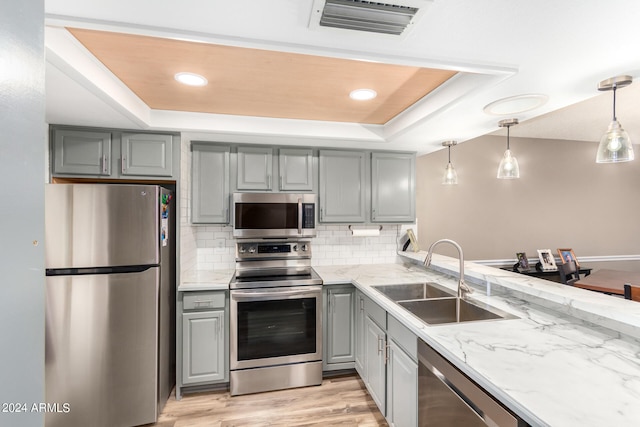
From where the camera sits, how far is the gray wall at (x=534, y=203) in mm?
3625

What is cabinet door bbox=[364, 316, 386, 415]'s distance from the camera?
6.44ft

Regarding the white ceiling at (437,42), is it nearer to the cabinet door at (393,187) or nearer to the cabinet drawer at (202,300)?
the cabinet door at (393,187)

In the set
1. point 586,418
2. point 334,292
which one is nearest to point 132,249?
point 334,292

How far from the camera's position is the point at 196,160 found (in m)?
2.57

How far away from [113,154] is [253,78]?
1395 mm

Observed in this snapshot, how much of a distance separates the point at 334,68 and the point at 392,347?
5.57 ft

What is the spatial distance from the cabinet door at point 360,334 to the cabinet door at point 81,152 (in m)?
2.27

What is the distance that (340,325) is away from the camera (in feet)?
8.39

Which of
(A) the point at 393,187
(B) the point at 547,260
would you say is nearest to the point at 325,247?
(A) the point at 393,187

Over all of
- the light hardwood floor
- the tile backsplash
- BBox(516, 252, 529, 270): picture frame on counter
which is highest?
the tile backsplash

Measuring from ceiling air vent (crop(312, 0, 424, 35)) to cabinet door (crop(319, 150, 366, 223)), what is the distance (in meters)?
1.77

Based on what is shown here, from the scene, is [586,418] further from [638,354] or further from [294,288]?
[294,288]

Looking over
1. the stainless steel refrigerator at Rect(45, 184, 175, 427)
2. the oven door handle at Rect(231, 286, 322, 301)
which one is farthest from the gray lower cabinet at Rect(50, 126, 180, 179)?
the oven door handle at Rect(231, 286, 322, 301)

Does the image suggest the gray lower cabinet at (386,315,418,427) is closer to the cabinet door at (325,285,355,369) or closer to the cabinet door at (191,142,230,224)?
the cabinet door at (325,285,355,369)
